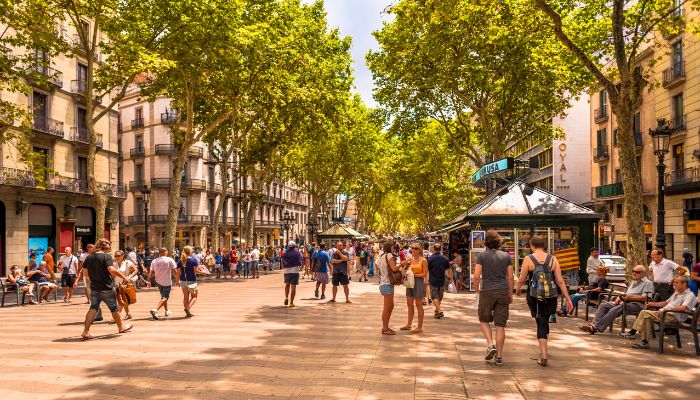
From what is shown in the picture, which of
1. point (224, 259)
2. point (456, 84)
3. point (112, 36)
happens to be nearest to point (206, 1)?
point (112, 36)

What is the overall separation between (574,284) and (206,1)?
50.9ft

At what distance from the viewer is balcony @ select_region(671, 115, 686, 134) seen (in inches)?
1152

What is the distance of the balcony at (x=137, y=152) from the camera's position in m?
51.5

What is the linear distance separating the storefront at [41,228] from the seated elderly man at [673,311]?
2944cm

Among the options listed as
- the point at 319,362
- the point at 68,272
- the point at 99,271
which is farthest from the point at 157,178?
the point at 319,362

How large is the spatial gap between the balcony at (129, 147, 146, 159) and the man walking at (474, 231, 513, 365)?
4886 centimetres

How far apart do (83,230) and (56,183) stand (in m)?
3.97

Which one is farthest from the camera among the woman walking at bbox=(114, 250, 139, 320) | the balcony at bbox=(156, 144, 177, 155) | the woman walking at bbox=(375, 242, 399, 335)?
the balcony at bbox=(156, 144, 177, 155)

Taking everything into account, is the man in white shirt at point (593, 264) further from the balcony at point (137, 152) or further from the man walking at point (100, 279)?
the balcony at point (137, 152)

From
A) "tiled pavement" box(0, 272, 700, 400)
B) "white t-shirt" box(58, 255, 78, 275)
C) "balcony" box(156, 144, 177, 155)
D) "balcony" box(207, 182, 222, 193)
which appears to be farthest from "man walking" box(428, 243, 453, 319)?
"balcony" box(207, 182, 222, 193)

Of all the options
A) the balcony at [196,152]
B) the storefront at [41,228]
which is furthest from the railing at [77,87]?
the balcony at [196,152]

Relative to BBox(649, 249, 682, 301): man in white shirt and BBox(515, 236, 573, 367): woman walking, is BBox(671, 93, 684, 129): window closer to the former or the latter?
BBox(649, 249, 682, 301): man in white shirt

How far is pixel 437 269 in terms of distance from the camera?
12586 mm

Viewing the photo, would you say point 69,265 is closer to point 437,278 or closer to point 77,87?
point 437,278
